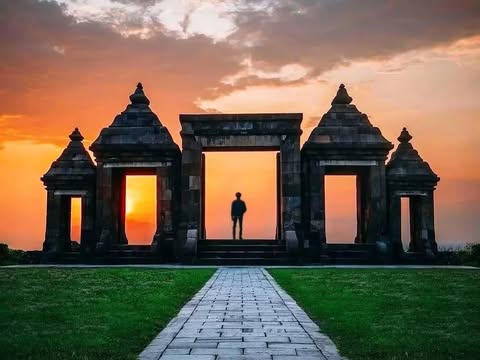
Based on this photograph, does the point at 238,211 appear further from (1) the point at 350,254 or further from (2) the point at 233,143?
(1) the point at 350,254

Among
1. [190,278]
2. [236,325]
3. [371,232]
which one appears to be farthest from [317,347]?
[371,232]

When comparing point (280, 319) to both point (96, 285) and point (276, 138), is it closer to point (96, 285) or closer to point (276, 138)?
point (96, 285)

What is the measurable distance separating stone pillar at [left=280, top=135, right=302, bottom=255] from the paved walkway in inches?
580

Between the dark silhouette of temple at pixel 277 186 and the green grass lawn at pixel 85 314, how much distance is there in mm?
10926

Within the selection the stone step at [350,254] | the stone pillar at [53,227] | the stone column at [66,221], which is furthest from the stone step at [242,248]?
the stone column at [66,221]

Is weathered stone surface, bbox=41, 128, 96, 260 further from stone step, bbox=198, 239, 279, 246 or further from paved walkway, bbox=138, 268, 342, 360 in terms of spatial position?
paved walkway, bbox=138, 268, 342, 360

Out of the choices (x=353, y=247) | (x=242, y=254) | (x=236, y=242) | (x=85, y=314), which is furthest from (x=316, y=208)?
(x=85, y=314)

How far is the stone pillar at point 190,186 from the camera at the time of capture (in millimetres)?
29500

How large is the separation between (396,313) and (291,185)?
18420 millimetres

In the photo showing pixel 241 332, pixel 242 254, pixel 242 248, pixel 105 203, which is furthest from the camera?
pixel 105 203

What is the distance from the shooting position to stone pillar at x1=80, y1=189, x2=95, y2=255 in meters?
30.9

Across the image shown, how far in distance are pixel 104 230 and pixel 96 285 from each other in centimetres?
1418

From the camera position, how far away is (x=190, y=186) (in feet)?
97.7

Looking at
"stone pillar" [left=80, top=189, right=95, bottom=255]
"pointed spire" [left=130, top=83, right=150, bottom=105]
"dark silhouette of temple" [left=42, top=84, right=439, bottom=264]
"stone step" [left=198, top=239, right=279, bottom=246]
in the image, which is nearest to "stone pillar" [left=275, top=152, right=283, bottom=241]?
"dark silhouette of temple" [left=42, top=84, right=439, bottom=264]
